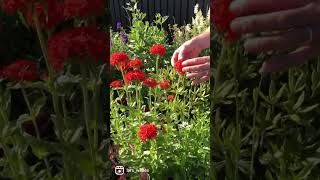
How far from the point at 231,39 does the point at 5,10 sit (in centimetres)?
77

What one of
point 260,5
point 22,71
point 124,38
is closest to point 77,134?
point 22,71

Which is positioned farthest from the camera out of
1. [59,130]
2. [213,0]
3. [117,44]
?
[117,44]

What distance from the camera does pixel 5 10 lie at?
1988 millimetres

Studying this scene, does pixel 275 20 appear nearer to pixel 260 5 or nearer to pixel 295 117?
pixel 260 5

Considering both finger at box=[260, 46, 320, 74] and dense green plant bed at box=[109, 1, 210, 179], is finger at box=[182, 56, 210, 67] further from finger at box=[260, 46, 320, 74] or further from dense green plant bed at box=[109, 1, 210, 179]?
finger at box=[260, 46, 320, 74]

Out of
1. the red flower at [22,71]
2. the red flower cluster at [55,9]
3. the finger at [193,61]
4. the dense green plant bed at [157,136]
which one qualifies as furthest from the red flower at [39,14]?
the finger at [193,61]

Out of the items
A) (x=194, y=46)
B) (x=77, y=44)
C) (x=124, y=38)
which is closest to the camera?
(x=77, y=44)

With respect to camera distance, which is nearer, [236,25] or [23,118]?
[236,25]

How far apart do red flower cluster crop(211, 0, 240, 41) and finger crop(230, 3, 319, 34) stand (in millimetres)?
16

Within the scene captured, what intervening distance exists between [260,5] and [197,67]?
3.29 feet

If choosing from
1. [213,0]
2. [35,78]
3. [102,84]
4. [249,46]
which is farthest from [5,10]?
[249,46]

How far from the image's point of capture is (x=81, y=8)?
1900 mm

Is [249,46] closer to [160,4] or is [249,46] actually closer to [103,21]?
[103,21]

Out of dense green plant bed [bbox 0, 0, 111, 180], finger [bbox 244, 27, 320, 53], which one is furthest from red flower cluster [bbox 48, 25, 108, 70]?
finger [bbox 244, 27, 320, 53]
